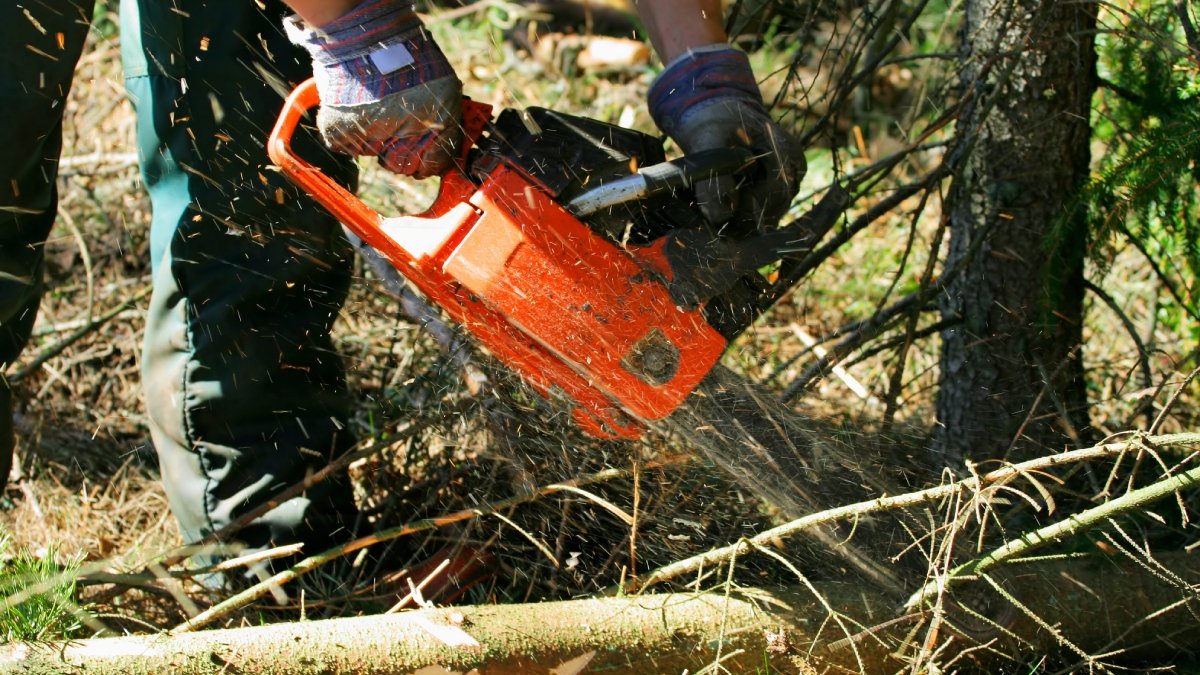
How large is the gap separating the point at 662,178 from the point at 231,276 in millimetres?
1073

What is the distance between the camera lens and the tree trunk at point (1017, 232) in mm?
2299

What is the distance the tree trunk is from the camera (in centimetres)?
230

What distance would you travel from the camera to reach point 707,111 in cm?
204

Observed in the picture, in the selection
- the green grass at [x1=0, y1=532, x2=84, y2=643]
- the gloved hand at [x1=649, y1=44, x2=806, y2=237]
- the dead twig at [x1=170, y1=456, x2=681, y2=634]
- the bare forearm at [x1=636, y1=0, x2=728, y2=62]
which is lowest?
the green grass at [x1=0, y1=532, x2=84, y2=643]

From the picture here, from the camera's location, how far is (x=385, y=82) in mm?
1865

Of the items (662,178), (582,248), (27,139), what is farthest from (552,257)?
(27,139)

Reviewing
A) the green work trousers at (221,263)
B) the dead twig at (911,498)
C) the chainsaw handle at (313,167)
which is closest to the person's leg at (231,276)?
the green work trousers at (221,263)

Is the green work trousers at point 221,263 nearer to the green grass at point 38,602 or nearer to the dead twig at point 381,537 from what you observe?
the dead twig at point 381,537

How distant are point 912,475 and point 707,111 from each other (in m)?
0.95

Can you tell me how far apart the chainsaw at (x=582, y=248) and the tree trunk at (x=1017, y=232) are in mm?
602

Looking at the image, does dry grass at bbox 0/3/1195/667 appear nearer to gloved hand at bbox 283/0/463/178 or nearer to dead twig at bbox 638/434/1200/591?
dead twig at bbox 638/434/1200/591

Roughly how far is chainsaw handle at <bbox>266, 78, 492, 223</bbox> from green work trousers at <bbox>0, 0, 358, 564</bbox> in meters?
0.38

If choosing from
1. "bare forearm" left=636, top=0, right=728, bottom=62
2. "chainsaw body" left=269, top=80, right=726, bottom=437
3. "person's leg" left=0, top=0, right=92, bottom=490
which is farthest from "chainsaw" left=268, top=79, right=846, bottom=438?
"person's leg" left=0, top=0, right=92, bottom=490

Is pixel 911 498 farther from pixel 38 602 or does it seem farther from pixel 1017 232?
pixel 38 602
